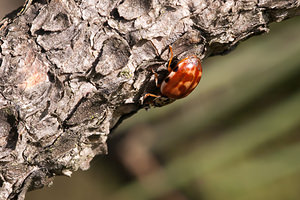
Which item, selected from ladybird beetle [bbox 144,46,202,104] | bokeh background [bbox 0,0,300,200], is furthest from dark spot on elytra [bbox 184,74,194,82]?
bokeh background [bbox 0,0,300,200]

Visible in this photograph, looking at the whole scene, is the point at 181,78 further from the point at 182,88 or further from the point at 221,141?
the point at 221,141

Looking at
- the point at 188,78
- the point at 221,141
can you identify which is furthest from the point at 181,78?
the point at 221,141

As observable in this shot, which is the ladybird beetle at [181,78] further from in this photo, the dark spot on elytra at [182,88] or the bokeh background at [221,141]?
the bokeh background at [221,141]

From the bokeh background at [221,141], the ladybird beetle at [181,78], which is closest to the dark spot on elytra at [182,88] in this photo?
the ladybird beetle at [181,78]

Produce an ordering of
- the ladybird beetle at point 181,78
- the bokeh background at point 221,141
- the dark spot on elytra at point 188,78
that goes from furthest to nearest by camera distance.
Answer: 1. the bokeh background at point 221,141
2. the dark spot on elytra at point 188,78
3. the ladybird beetle at point 181,78

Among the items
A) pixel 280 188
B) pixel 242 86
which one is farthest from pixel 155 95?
pixel 280 188
